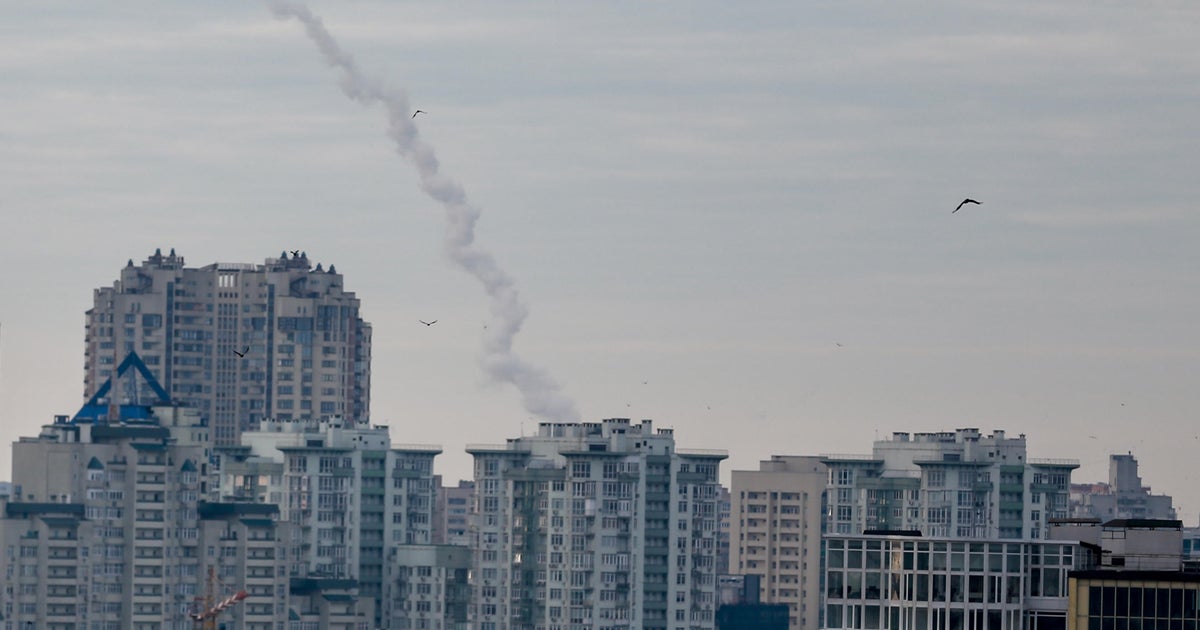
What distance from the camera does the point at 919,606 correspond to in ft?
487

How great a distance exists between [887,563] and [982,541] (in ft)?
15.3

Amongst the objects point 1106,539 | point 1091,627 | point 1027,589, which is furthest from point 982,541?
point 1091,627

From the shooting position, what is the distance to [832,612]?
14838 centimetres

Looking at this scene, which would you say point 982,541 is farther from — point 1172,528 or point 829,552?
point 1172,528

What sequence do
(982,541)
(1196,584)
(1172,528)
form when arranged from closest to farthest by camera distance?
(1196,584) < (1172,528) < (982,541)

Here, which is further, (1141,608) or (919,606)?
(919,606)

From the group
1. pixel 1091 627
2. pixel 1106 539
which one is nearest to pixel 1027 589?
pixel 1106 539

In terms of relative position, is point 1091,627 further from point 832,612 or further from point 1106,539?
point 832,612

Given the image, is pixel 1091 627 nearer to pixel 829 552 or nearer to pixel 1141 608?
pixel 1141 608

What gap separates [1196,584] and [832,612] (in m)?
31.2

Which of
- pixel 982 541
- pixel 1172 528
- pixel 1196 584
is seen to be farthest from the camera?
pixel 982 541

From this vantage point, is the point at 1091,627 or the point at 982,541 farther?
the point at 982,541

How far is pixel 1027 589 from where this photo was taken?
147750 millimetres

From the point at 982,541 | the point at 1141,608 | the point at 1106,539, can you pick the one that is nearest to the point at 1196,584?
the point at 1141,608
